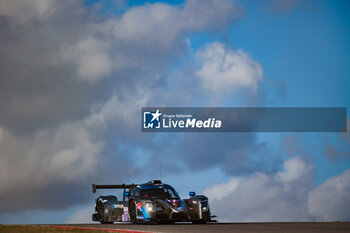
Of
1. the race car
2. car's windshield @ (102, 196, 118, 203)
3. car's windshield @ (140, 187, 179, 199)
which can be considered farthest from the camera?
car's windshield @ (102, 196, 118, 203)

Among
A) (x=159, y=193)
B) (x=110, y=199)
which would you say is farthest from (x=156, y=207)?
(x=110, y=199)

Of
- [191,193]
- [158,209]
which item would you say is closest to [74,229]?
[158,209]

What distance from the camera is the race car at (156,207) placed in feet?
72.5

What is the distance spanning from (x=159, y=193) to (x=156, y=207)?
148 centimetres

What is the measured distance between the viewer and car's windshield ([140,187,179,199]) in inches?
920

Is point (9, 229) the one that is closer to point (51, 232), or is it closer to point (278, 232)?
point (51, 232)

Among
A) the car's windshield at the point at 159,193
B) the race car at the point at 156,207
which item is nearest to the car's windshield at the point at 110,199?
the race car at the point at 156,207

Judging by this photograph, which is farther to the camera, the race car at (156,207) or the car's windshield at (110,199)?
the car's windshield at (110,199)

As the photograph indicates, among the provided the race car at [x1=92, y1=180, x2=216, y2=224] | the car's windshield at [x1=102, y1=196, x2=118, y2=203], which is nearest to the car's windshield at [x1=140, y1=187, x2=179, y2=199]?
the race car at [x1=92, y1=180, x2=216, y2=224]

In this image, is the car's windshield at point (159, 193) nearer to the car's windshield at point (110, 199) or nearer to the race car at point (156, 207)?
the race car at point (156, 207)

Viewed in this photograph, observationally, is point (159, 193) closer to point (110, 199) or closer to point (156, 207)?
point (156, 207)

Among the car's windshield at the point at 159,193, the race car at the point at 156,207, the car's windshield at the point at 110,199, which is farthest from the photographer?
the car's windshield at the point at 110,199

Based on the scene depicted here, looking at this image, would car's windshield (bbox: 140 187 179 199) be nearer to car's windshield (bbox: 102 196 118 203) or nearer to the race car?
the race car

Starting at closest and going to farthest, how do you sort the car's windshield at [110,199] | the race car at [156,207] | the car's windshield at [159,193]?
1. the race car at [156,207]
2. the car's windshield at [159,193]
3. the car's windshield at [110,199]
